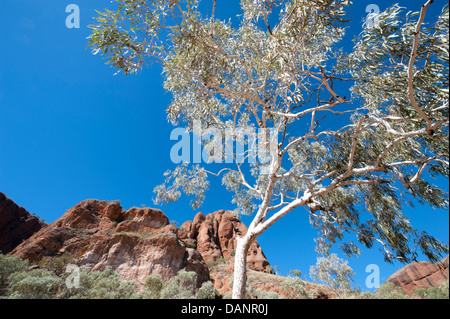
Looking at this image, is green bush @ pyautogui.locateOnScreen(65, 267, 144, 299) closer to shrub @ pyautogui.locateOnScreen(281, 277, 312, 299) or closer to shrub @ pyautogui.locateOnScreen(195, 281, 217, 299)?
shrub @ pyautogui.locateOnScreen(195, 281, 217, 299)

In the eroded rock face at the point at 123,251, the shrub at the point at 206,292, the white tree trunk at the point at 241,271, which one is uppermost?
the eroded rock face at the point at 123,251

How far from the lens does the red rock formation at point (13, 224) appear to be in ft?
92.7

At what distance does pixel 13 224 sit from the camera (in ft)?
97.5

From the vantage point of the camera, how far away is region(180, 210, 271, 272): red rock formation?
92.5 ft

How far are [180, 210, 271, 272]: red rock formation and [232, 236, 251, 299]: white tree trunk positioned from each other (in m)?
23.8

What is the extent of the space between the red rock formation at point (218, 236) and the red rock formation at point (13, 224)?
73.1 ft

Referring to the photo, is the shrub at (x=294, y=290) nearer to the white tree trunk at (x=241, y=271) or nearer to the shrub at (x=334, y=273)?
the shrub at (x=334, y=273)

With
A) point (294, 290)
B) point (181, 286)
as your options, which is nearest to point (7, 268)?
point (181, 286)

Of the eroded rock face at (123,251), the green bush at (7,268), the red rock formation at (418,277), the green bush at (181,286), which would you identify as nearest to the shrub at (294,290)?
the green bush at (181,286)

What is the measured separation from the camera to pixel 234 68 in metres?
7.47

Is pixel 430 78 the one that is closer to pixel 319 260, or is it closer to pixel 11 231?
pixel 319 260

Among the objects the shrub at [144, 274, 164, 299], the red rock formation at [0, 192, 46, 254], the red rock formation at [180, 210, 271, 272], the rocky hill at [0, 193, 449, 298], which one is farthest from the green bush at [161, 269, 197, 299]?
the red rock formation at [0, 192, 46, 254]
